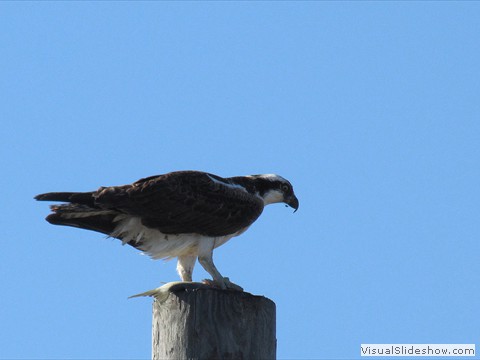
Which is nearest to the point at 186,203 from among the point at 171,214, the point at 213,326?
the point at 171,214

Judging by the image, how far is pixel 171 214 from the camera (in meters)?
9.21

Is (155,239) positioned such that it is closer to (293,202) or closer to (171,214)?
(171,214)

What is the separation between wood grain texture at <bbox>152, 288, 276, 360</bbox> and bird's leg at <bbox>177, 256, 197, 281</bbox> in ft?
9.37

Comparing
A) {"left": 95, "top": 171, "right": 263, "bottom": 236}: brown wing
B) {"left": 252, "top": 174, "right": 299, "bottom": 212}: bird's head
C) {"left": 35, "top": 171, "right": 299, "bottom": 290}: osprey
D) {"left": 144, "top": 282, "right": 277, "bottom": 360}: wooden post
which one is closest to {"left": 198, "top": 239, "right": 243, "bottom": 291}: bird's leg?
{"left": 35, "top": 171, "right": 299, "bottom": 290}: osprey

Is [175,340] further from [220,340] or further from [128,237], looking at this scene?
[128,237]

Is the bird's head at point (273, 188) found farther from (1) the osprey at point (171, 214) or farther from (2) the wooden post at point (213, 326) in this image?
(2) the wooden post at point (213, 326)

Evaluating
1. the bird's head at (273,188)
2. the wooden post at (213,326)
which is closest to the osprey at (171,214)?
the bird's head at (273,188)

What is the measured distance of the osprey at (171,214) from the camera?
8695 mm

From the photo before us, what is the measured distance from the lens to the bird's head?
10.5 metres

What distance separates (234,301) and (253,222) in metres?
3.93

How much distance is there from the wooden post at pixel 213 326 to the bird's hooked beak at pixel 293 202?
446cm

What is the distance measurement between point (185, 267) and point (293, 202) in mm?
2114

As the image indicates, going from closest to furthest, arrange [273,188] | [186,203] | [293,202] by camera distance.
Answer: [186,203] < [273,188] < [293,202]

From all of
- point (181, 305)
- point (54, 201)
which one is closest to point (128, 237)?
point (54, 201)
